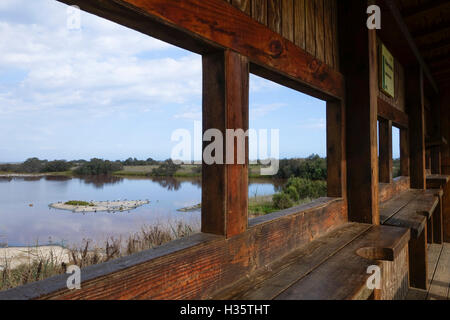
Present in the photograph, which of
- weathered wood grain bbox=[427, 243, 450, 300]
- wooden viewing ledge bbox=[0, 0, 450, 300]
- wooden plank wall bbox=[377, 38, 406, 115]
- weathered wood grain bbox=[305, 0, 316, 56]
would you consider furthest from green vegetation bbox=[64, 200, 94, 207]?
weathered wood grain bbox=[305, 0, 316, 56]

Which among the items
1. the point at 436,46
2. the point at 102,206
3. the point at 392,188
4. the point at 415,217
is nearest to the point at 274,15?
the point at 415,217

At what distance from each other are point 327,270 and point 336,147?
1357 millimetres

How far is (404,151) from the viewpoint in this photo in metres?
5.34

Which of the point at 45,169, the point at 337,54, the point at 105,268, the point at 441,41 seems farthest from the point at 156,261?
the point at 45,169

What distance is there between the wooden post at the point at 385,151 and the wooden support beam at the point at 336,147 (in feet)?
6.91

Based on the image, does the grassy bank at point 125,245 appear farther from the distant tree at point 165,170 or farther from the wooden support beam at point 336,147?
the distant tree at point 165,170

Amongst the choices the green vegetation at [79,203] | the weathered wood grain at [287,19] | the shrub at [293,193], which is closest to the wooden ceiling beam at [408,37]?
the weathered wood grain at [287,19]

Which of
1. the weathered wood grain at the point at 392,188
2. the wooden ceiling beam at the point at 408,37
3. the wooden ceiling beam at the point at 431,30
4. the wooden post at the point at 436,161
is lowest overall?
the weathered wood grain at the point at 392,188

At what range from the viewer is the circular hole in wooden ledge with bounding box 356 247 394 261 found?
1.65 metres

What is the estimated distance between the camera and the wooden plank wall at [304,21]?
163 cm

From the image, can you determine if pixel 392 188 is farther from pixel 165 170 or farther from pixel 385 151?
pixel 165 170

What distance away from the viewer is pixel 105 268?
0.89 m
